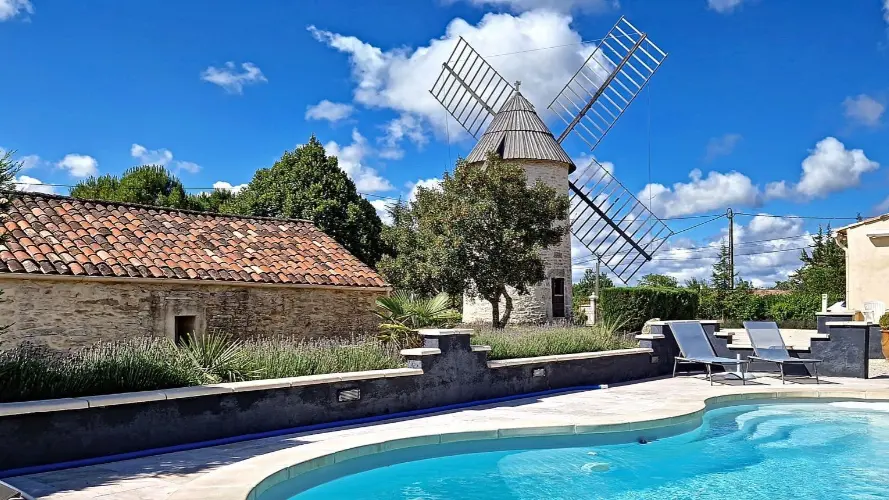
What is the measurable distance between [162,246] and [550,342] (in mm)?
6856

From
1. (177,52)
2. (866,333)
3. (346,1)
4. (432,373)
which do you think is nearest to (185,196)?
(177,52)

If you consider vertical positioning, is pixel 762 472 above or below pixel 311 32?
below

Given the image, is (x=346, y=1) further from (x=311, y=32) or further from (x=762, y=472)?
(x=762, y=472)

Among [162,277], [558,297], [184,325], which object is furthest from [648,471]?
[558,297]

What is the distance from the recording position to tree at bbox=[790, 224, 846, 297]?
29.4 meters

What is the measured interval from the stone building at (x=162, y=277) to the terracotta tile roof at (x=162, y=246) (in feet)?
0.07

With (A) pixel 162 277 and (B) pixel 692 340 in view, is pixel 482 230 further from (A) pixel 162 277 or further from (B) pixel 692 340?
(A) pixel 162 277

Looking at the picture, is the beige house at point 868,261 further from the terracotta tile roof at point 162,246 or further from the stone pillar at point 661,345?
the terracotta tile roof at point 162,246

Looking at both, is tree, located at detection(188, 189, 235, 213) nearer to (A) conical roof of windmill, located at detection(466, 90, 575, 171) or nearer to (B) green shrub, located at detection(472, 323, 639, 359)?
(A) conical roof of windmill, located at detection(466, 90, 575, 171)

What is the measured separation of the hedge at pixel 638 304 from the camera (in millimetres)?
23469

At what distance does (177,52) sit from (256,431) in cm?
1020

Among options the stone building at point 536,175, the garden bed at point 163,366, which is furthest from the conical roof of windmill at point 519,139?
the garden bed at point 163,366

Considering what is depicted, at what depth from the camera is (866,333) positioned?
1195 cm

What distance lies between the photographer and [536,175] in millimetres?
22641
